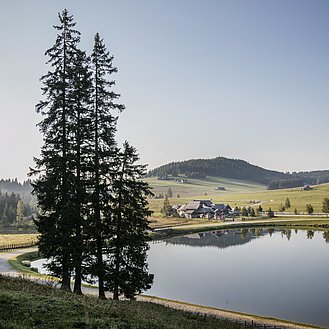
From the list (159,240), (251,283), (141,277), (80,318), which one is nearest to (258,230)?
(159,240)

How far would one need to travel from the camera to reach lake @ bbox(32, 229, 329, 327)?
29.4 metres

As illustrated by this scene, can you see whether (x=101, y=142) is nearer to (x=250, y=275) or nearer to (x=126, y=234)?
(x=126, y=234)

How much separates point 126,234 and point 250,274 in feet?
78.3

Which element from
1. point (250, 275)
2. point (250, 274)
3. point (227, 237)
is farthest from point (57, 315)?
point (227, 237)

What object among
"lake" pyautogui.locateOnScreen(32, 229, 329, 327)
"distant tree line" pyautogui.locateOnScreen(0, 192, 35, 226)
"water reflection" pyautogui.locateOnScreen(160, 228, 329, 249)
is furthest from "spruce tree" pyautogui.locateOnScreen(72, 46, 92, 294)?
"distant tree line" pyautogui.locateOnScreen(0, 192, 35, 226)

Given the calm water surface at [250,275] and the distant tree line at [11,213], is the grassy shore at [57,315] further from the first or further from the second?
the distant tree line at [11,213]

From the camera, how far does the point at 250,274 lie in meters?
41.6

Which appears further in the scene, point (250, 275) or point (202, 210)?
point (202, 210)

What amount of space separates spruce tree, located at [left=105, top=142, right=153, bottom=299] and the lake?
964 centimetres

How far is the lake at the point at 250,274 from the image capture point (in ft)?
96.4

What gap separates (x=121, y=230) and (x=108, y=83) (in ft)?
29.2

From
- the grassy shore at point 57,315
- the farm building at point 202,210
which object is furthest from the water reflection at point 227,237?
the grassy shore at point 57,315

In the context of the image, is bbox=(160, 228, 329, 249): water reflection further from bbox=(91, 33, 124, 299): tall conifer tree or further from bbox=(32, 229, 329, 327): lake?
Result: bbox=(91, 33, 124, 299): tall conifer tree

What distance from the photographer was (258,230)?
91188 mm
